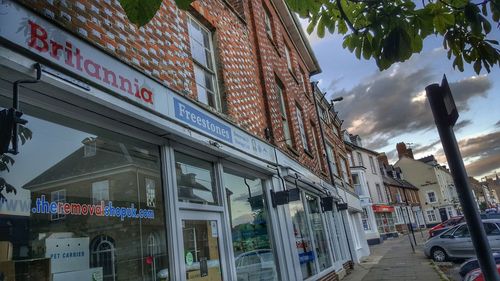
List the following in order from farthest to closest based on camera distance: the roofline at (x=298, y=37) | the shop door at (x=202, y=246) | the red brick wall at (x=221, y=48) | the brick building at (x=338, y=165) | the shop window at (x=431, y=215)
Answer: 1. the shop window at (x=431, y=215)
2. the brick building at (x=338, y=165)
3. the roofline at (x=298, y=37)
4. the shop door at (x=202, y=246)
5. the red brick wall at (x=221, y=48)

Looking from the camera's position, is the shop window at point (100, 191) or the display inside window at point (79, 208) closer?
the display inside window at point (79, 208)

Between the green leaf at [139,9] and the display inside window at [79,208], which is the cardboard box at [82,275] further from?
the green leaf at [139,9]

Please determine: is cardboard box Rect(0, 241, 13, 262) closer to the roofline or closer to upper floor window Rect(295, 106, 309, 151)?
upper floor window Rect(295, 106, 309, 151)

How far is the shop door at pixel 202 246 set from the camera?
217 inches

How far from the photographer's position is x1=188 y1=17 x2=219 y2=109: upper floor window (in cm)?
706

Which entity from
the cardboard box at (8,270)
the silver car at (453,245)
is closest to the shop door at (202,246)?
the cardboard box at (8,270)

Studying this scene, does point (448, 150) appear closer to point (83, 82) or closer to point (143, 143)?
point (83, 82)

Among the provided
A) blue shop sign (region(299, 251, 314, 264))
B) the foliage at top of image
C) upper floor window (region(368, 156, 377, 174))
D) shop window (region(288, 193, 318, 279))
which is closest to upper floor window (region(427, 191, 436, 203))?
upper floor window (region(368, 156, 377, 174))

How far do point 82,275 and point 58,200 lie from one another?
76 cm

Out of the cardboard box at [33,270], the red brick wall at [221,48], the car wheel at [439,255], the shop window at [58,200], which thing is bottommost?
the car wheel at [439,255]

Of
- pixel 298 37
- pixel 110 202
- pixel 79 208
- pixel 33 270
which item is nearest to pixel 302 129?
pixel 298 37

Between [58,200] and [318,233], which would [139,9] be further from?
[318,233]

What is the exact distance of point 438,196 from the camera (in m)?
58.8

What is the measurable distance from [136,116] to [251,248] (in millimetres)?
3939
